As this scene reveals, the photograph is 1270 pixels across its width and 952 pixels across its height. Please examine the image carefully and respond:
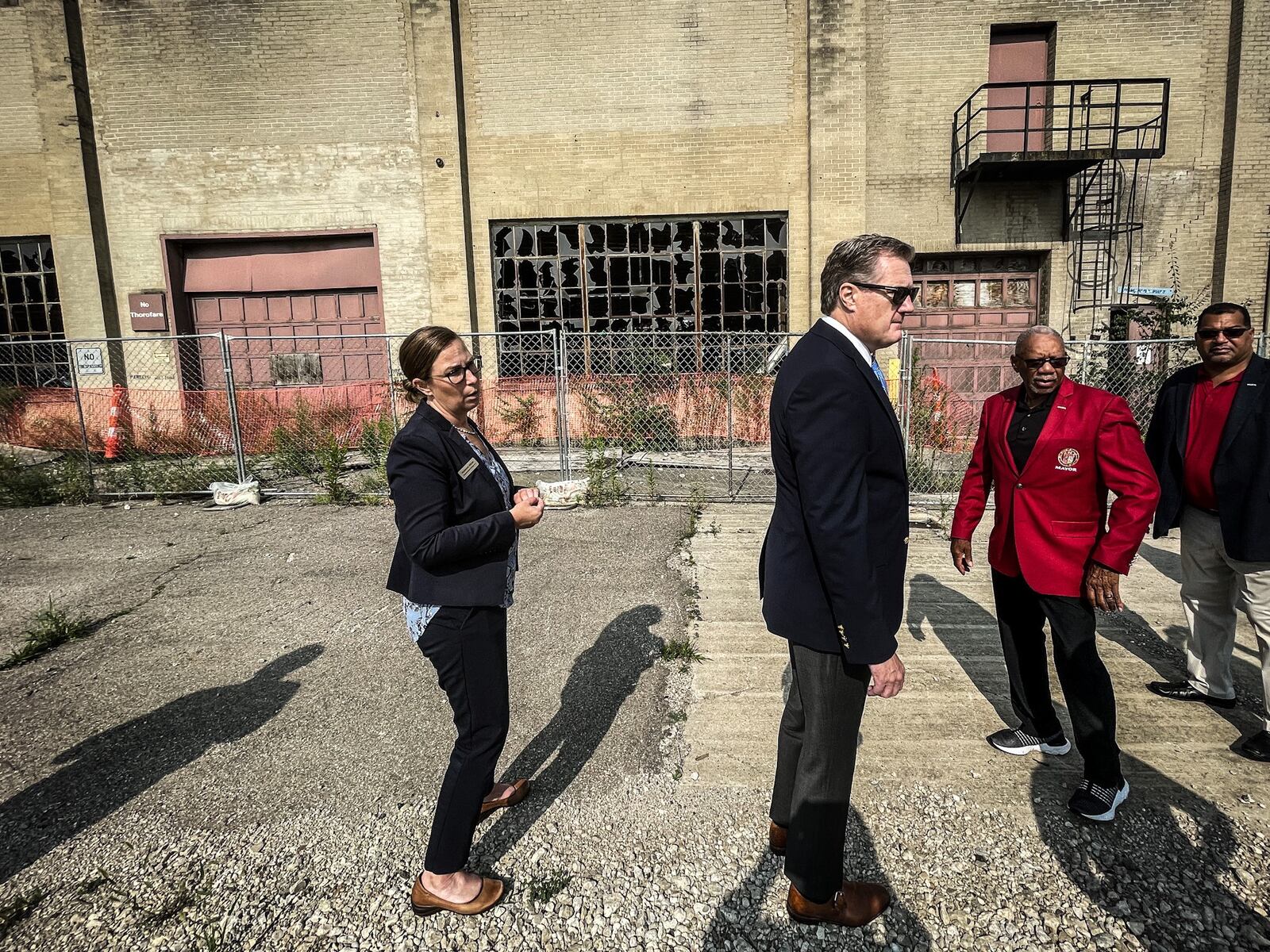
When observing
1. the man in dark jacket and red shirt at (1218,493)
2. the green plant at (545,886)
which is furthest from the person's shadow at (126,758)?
the man in dark jacket and red shirt at (1218,493)

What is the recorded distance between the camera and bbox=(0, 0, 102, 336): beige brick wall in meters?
13.1

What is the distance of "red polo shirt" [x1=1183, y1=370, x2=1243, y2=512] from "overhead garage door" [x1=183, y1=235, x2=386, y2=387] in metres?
13.0

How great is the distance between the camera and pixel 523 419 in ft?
39.2

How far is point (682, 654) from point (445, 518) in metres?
2.69

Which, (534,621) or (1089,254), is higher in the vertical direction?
(1089,254)

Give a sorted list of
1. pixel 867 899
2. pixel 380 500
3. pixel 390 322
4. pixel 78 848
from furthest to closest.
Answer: pixel 390 322, pixel 380 500, pixel 78 848, pixel 867 899

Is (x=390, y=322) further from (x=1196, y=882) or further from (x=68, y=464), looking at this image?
(x=1196, y=882)

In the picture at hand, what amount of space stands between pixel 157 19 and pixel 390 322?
264 inches

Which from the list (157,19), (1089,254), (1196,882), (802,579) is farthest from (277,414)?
(1089,254)

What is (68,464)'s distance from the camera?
9289mm

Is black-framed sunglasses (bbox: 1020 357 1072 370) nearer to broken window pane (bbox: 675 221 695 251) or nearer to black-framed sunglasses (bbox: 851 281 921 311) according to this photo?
black-framed sunglasses (bbox: 851 281 921 311)

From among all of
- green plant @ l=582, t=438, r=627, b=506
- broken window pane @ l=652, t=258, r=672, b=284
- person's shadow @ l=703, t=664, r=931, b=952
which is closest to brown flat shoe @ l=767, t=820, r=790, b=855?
person's shadow @ l=703, t=664, r=931, b=952

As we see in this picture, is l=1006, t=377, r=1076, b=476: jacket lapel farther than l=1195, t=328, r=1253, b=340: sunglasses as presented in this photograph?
No

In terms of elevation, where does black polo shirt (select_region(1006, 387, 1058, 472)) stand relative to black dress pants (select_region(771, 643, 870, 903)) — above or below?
above
